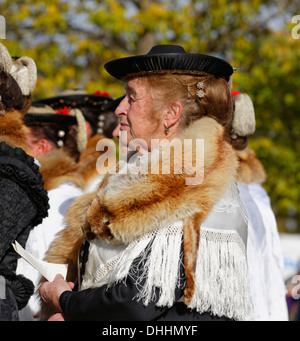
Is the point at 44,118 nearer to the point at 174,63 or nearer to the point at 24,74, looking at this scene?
the point at 24,74

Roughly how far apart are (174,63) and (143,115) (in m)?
0.27

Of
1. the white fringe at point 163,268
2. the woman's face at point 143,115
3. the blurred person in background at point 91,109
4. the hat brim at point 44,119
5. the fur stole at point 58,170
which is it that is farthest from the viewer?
the blurred person in background at point 91,109

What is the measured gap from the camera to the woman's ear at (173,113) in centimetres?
245

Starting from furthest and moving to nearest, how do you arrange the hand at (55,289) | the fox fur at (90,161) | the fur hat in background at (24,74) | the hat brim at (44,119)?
the fox fur at (90,161) → the hat brim at (44,119) → the fur hat in background at (24,74) → the hand at (55,289)

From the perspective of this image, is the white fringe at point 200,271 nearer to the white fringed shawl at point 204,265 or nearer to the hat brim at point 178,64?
the white fringed shawl at point 204,265

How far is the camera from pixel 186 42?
8.62 metres

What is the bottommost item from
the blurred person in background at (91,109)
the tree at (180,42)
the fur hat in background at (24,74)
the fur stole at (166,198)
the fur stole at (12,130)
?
the fur stole at (166,198)

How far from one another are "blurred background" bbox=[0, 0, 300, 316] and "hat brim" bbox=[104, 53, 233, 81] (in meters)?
5.73

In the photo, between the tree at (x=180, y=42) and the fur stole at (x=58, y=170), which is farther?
the tree at (x=180, y=42)

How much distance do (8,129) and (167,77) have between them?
76 cm

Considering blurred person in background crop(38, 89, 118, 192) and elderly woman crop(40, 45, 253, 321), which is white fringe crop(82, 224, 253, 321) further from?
blurred person in background crop(38, 89, 118, 192)

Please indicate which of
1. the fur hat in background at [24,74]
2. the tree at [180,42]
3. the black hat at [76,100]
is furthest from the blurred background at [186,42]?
the fur hat in background at [24,74]

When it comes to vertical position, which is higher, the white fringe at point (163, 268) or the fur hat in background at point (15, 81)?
the fur hat in background at point (15, 81)

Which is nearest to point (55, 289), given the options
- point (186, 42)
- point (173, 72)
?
point (173, 72)
